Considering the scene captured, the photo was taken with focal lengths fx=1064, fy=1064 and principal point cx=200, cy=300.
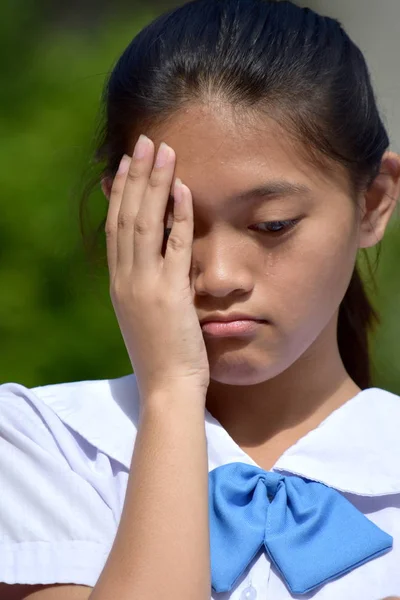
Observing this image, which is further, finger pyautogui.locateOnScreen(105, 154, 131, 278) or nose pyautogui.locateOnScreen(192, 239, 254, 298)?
finger pyautogui.locateOnScreen(105, 154, 131, 278)

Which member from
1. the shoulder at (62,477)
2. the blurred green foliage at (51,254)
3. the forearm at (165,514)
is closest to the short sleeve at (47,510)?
the shoulder at (62,477)

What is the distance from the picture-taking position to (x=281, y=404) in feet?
7.86

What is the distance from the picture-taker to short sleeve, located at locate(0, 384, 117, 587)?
6.62ft

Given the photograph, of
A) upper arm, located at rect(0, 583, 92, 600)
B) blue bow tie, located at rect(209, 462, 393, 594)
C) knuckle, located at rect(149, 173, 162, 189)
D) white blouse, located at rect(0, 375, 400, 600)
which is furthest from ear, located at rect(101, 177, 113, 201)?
upper arm, located at rect(0, 583, 92, 600)

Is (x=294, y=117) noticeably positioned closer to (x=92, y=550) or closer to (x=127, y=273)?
(x=127, y=273)

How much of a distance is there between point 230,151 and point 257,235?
0.57 feet

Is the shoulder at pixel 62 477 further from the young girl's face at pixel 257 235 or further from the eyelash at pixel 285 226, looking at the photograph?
the eyelash at pixel 285 226

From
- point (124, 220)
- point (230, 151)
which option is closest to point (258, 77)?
point (230, 151)

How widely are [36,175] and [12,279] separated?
1.17 ft

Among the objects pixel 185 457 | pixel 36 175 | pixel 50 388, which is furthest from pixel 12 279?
pixel 185 457

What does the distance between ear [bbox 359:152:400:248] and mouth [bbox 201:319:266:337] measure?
0.38 meters

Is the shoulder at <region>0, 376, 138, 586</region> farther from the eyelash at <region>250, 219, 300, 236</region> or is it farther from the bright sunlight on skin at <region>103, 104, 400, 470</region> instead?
the eyelash at <region>250, 219, 300, 236</region>

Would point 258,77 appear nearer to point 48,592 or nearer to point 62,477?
point 62,477

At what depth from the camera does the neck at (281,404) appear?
92.5 inches
